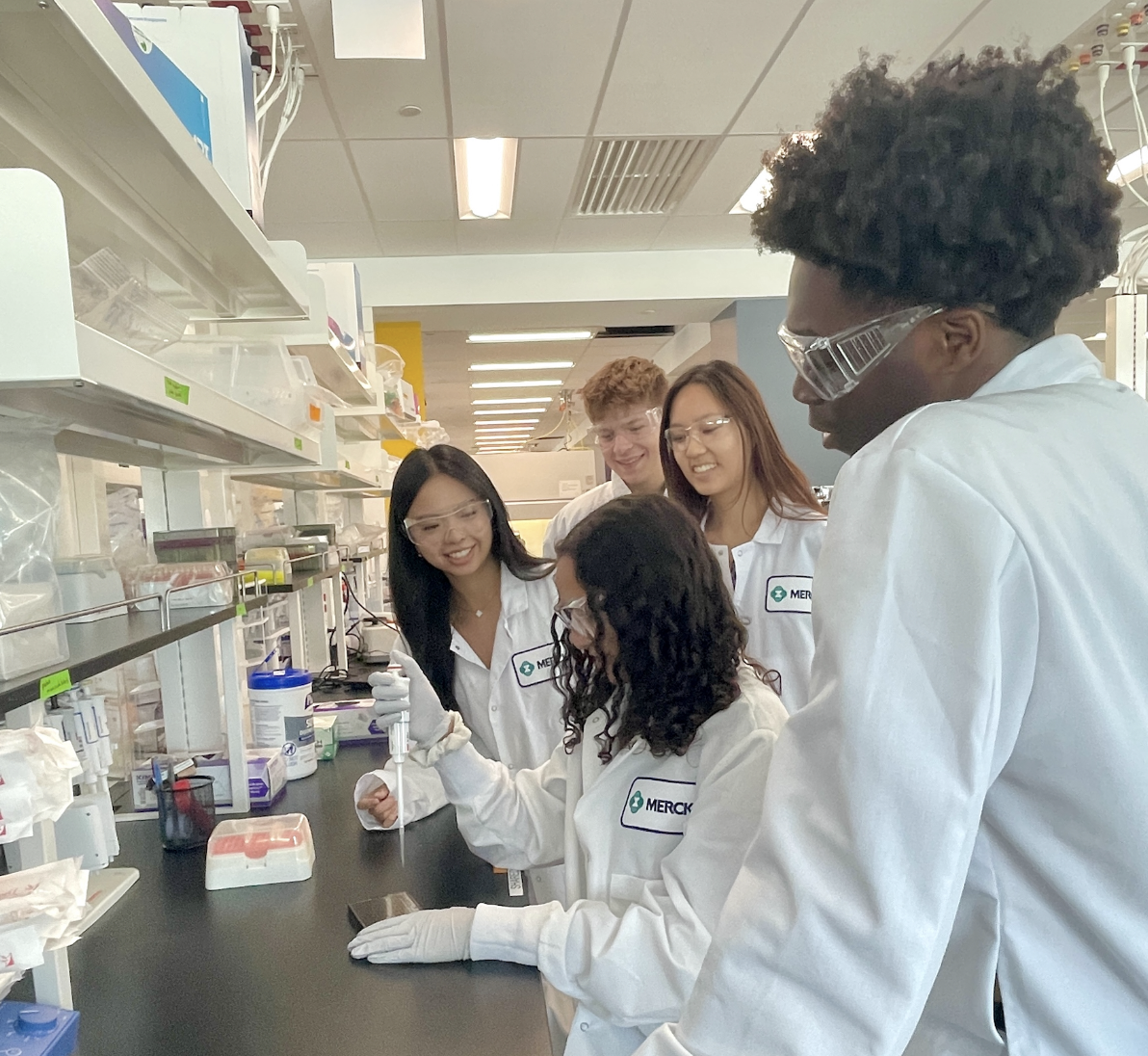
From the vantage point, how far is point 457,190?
13.2ft

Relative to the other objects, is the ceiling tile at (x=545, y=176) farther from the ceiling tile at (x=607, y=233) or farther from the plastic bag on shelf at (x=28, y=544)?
the plastic bag on shelf at (x=28, y=544)

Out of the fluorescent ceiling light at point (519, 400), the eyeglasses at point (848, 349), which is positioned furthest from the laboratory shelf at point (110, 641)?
the fluorescent ceiling light at point (519, 400)

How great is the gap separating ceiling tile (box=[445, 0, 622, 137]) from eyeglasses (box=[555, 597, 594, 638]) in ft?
6.98

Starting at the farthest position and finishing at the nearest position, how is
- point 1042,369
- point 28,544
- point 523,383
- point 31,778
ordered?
point 523,383, point 28,544, point 31,778, point 1042,369

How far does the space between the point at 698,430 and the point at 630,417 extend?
430 millimetres

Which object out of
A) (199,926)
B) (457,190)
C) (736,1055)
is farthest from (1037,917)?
(457,190)

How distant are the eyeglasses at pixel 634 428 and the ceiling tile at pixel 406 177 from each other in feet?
5.34

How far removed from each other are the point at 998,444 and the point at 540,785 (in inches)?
44.7

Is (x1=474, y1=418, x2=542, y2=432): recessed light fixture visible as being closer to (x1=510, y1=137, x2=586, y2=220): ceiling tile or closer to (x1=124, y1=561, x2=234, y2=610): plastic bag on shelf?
(x1=510, y1=137, x2=586, y2=220): ceiling tile

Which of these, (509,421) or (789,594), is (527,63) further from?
(509,421)

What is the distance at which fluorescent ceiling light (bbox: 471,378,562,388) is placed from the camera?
28.3ft

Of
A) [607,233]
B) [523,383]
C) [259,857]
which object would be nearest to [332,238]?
[607,233]

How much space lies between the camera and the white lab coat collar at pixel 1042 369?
65cm

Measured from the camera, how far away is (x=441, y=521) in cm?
196
